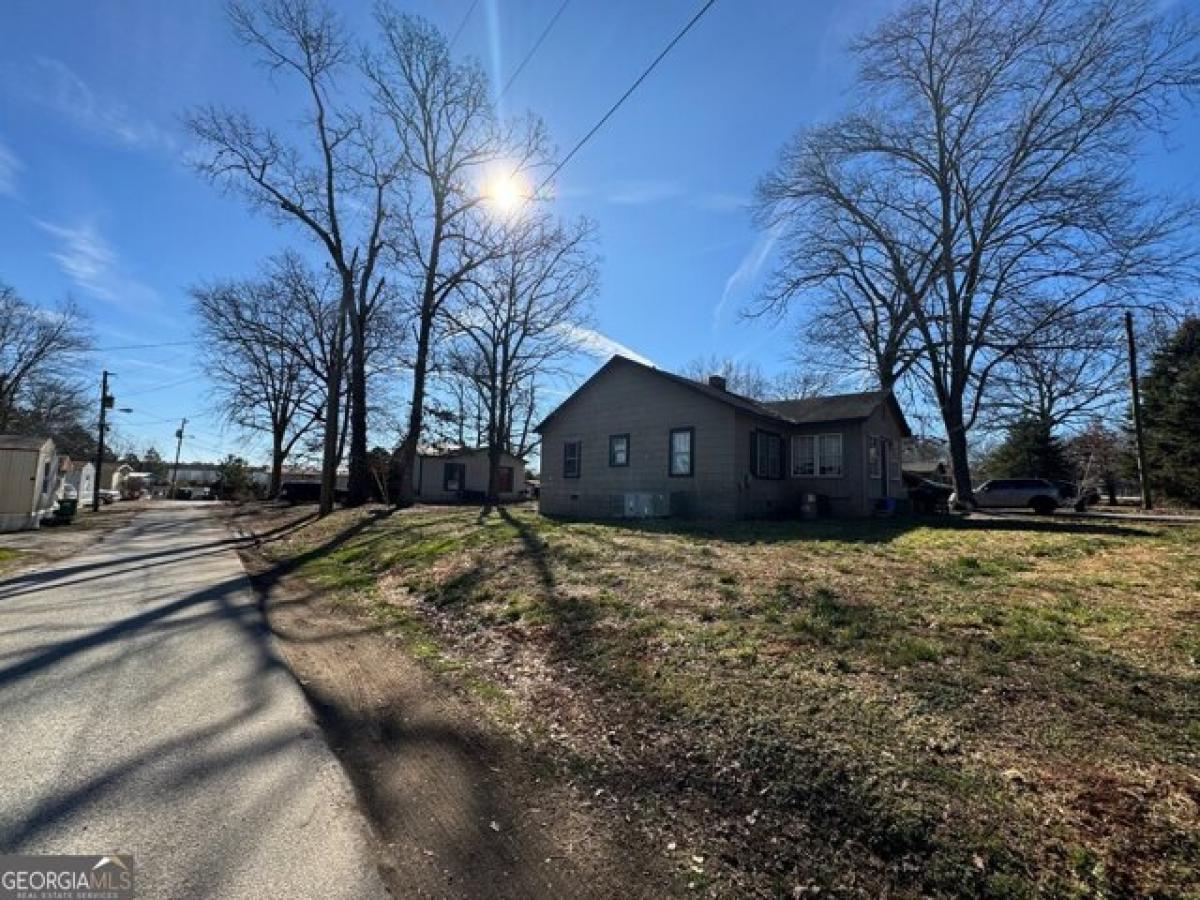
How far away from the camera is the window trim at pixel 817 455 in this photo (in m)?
19.6

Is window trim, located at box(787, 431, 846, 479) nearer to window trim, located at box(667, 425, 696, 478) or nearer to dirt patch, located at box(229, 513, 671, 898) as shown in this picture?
window trim, located at box(667, 425, 696, 478)

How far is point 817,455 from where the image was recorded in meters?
20.2

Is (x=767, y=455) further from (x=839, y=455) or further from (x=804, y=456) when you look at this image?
(x=839, y=455)

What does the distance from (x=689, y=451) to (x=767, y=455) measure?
2.74 m

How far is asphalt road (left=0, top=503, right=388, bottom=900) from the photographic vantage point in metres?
2.95

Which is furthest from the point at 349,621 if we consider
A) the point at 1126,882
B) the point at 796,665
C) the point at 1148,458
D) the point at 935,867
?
the point at 1148,458

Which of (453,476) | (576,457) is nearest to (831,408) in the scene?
(576,457)

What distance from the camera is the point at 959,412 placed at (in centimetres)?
2567

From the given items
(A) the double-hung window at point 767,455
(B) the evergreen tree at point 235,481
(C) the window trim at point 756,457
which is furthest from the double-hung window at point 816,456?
(B) the evergreen tree at point 235,481

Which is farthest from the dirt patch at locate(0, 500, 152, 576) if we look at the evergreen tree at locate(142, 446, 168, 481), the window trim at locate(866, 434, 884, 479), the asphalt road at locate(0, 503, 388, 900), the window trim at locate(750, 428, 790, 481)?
the evergreen tree at locate(142, 446, 168, 481)

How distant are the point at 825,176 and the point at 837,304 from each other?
18.7ft

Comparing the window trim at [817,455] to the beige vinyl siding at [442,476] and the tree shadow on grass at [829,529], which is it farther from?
the beige vinyl siding at [442,476]

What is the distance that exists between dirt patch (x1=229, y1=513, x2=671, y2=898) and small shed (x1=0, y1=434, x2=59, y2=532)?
23.2 metres

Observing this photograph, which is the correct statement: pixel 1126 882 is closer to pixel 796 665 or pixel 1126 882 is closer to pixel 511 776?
pixel 796 665
